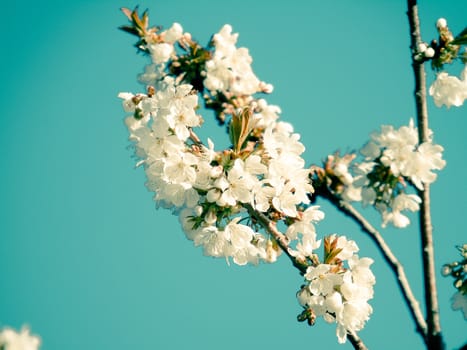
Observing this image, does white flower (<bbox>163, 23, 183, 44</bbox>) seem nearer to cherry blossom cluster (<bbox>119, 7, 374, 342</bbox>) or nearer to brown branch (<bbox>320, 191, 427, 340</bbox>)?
cherry blossom cluster (<bbox>119, 7, 374, 342</bbox>)

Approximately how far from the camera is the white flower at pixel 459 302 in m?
3.32

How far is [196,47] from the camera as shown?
15.5ft

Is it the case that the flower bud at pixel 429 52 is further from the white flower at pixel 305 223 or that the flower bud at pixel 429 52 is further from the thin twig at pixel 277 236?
the thin twig at pixel 277 236

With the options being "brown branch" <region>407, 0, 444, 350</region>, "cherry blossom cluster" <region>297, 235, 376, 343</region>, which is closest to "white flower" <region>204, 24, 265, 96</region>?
"brown branch" <region>407, 0, 444, 350</region>

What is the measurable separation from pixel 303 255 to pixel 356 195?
6.17ft

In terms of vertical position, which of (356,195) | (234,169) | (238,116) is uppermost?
(356,195)

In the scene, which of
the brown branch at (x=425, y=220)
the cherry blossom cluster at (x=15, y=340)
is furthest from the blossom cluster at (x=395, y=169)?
the cherry blossom cluster at (x=15, y=340)

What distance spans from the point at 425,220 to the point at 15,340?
2810 millimetres

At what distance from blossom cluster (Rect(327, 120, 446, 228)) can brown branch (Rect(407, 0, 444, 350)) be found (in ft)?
0.44

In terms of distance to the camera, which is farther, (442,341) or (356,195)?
(356,195)

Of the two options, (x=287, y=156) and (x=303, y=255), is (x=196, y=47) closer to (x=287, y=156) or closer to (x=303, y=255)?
(x=287, y=156)

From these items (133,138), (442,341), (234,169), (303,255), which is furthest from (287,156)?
(442,341)

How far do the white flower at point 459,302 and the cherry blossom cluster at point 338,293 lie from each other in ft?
2.32

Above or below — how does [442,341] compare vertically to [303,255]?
below
